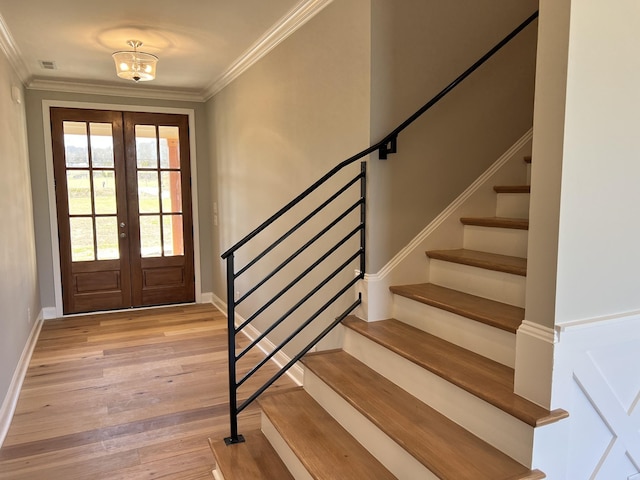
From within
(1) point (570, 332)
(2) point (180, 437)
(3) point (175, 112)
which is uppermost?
(3) point (175, 112)

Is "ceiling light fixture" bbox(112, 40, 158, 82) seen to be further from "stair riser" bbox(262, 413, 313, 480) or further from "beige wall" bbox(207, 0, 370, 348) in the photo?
"stair riser" bbox(262, 413, 313, 480)

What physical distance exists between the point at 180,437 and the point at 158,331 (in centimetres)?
210

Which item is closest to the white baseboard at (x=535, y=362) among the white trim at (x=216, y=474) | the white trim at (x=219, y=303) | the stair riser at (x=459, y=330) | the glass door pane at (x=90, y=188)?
the stair riser at (x=459, y=330)

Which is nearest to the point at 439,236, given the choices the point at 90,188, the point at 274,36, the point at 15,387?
the point at 274,36

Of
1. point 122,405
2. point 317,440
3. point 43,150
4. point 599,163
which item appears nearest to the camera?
point 599,163

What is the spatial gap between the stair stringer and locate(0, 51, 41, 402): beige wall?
2.23 meters

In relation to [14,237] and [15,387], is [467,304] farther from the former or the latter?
[14,237]

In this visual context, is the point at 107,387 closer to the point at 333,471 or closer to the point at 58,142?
the point at 333,471

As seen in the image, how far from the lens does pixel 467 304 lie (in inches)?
82.4

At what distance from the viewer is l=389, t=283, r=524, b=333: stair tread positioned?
1.85 metres

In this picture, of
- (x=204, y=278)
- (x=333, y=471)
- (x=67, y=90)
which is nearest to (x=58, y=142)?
(x=67, y=90)

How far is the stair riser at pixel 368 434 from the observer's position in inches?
63.6

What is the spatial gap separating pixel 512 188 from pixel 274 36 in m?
1.95

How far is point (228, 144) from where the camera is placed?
4.61 meters
